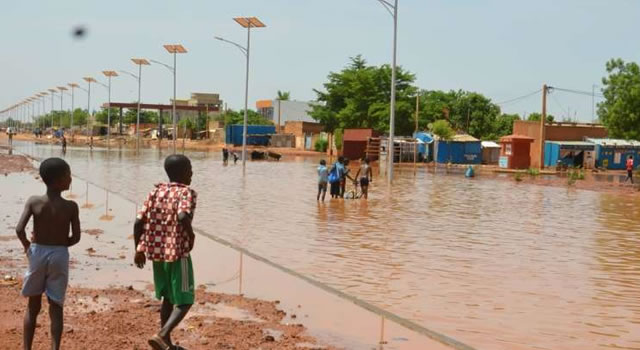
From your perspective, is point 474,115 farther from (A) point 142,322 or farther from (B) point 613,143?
(A) point 142,322

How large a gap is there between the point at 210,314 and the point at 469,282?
4143mm

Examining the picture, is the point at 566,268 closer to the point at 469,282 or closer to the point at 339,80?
the point at 469,282

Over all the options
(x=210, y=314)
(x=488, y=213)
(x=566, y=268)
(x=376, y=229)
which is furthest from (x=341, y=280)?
(x=488, y=213)

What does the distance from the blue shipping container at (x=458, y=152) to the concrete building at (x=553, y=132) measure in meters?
4.06

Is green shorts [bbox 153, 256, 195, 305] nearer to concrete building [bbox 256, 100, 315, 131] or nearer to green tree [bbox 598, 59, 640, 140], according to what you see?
green tree [bbox 598, 59, 640, 140]

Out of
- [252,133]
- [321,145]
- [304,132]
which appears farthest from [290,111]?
[321,145]

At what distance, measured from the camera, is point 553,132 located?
210 feet

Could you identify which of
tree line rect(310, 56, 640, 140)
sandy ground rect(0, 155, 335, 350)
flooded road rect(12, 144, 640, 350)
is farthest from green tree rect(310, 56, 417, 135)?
sandy ground rect(0, 155, 335, 350)

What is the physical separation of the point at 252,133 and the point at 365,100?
66.3 ft

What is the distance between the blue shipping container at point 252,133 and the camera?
305 feet

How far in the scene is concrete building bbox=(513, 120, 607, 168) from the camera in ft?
204

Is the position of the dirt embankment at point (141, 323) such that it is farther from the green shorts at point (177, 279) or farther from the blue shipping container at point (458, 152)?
the blue shipping container at point (458, 152)

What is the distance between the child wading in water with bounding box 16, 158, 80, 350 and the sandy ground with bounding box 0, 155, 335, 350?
2.09 feet

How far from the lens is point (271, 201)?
23516 mm
